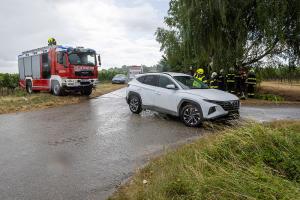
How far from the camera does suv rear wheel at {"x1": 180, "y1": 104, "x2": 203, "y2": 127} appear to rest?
9.84 meters

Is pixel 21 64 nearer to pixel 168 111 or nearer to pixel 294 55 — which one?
pixel 168 111

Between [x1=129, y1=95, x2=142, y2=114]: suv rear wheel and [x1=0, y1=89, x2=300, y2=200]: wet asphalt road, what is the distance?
0.97 feet

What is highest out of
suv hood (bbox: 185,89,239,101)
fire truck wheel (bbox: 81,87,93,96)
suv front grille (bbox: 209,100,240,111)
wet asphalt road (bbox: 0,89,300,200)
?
suv hood (bbox: 185,89,239,101)

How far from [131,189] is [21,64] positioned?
2221cm

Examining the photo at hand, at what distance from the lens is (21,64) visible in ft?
80.9

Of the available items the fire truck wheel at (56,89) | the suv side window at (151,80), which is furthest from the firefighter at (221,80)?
the fire truck wheel at (56,89)

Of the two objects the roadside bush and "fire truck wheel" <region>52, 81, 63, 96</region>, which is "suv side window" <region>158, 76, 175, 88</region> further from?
the roadside bush

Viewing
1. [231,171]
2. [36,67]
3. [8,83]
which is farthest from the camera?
[8,83]

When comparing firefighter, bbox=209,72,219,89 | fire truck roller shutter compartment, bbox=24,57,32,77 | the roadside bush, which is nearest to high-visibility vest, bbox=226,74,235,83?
firefighter, bbox=209,72,219,89

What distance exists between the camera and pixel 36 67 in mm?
22156

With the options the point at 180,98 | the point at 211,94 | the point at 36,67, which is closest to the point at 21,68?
the point at 36,67

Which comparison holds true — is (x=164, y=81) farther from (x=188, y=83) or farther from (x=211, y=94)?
(x=211, y=94)

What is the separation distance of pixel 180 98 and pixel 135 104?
108 inches

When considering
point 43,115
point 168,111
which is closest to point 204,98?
point 168,111
